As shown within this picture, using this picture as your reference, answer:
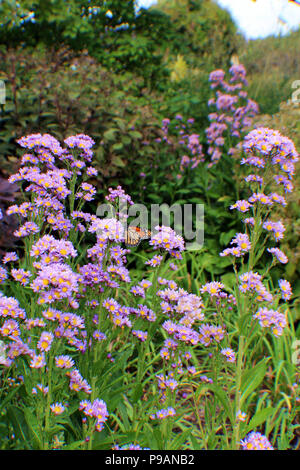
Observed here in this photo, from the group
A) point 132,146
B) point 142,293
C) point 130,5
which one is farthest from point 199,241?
point 130,5

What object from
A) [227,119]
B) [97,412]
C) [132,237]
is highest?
[227,119]

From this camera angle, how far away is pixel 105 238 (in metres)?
1.67

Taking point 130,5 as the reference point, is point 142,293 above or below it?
below

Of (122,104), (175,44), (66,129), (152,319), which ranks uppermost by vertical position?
(175,44)

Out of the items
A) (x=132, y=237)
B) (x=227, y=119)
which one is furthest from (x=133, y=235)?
(x=227, y=119)

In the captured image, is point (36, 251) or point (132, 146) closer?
point (36, 251)

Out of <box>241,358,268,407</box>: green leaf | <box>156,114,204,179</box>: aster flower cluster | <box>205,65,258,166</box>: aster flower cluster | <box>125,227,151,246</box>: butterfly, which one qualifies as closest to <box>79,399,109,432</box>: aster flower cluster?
<box>241,358,268,407</box>: green leaf

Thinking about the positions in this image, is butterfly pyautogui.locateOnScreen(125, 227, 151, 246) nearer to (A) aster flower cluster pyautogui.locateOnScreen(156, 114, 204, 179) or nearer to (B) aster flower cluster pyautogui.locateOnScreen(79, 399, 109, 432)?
(B) aster flower cluster pyautogui.locateOnScreen(79, 399, 109, 432)

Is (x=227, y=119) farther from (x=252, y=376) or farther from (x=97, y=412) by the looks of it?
(x=97, y=412)

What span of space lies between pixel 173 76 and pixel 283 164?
824cm

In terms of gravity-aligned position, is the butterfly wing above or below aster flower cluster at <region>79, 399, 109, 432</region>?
above

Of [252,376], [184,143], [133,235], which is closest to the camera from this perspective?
[252,376]

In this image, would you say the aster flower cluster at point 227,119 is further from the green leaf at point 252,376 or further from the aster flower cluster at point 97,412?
the aster flower cluster at point 97,412

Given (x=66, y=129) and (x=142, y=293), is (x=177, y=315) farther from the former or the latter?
(x=66, y=129)
